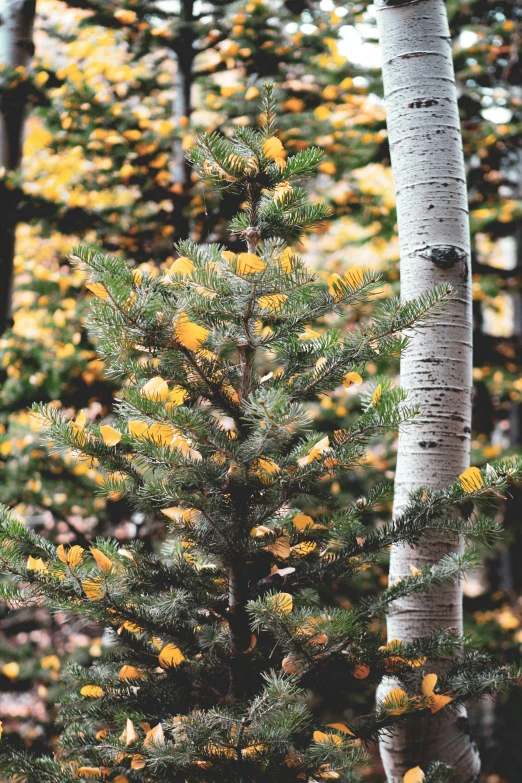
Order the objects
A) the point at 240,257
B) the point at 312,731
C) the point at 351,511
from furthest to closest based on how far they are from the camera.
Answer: the point at 351,511 → the point at 312,731 → the point at 240,257

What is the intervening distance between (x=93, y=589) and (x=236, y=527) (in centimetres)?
34

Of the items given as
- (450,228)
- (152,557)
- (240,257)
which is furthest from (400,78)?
(152,557)

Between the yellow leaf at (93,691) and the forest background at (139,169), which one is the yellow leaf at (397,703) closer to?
the yellow leaf at (93,691)

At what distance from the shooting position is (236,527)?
4.44 ft

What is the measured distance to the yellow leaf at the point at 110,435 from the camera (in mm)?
1309

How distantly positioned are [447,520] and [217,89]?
154 inches

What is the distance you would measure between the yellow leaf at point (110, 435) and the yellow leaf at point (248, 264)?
0.46m

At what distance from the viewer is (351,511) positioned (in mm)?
1499

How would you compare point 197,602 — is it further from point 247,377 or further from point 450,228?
point 450,228

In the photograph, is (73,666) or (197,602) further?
(73,666)

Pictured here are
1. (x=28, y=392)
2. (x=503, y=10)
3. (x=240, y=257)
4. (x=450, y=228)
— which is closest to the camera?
(x=240, y=257)

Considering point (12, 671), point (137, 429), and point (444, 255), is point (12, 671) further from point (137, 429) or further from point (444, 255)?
point (444, 255)

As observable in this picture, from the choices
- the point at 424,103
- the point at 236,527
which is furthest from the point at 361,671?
the point at 424,103

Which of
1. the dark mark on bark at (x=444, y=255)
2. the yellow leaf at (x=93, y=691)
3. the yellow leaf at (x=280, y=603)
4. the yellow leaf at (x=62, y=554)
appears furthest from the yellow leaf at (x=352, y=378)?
the yellow leaf at (x=93, y=691)
